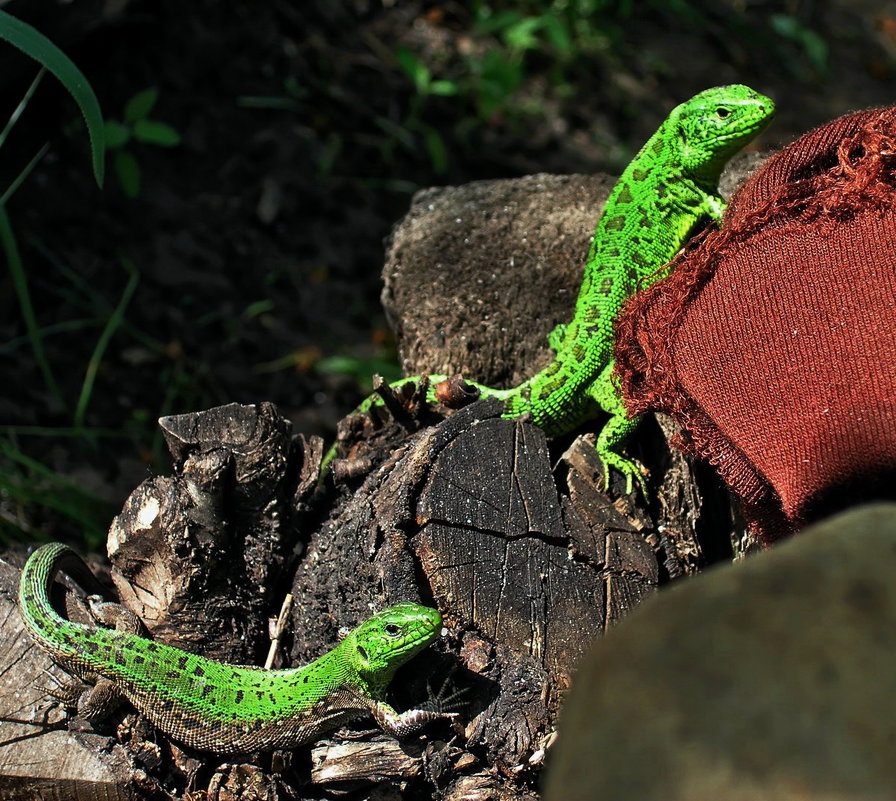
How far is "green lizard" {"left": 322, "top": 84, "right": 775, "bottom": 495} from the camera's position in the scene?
119 inches

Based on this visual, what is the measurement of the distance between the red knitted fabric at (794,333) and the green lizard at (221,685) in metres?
0.89

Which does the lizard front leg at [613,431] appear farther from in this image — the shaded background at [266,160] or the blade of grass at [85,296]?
the blade of grass at [85,296]

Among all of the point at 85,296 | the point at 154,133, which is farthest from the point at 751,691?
the point at 85,296

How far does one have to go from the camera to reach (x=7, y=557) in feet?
9.37

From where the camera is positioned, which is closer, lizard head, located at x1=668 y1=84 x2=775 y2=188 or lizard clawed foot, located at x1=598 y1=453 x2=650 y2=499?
lizard clawed foot, located at x1=598 y1=453 x2=650 y2=499

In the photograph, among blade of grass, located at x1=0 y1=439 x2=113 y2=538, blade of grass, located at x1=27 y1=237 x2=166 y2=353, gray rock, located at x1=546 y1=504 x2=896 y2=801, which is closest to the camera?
gray rock, located at x1=546 y1=504 x2=896 y2=801

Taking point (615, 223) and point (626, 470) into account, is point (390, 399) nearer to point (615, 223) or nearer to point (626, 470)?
point (626, 470)

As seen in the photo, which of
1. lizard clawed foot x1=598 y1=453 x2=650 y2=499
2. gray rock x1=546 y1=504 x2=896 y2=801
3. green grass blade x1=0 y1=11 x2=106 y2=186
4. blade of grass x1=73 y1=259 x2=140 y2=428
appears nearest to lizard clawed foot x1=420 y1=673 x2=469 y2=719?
lizard clawed foot x1=598 y1=453 x2=650 y2=499

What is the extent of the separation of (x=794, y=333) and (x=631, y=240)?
4.02 feet

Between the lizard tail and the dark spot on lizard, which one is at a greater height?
the dark spot on lizard

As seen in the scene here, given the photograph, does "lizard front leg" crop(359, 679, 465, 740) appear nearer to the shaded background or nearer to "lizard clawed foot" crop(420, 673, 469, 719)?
"lizard clawed foot" crop(420, 673, 469, 719)

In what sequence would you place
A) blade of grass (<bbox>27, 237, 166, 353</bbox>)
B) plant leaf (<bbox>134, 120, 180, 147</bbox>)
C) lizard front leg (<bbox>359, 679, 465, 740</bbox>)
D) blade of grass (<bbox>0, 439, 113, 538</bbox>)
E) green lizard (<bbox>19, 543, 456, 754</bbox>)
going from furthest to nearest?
blade of grass (<bbox>27, 237, 166, 353</bbox>)
plant leaf (<bbox>134, 120, 180, 147</bbox>)
blade of grass (<bbox>0, 439, 113, 538</bbox>)
green lizard (<bbox>19, 543, 456, 754</bbox>)
lizard front leg (<bbox>359, 679, 465, 740</bbox>)

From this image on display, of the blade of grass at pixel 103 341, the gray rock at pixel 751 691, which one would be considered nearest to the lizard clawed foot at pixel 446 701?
the gray rock at pixel 751 691

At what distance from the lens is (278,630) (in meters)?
2.65
